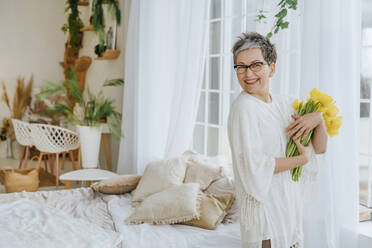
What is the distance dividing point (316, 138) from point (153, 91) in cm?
238

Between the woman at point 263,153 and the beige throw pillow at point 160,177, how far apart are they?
1.31 meters

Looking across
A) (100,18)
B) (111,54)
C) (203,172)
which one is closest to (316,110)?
(203,172)

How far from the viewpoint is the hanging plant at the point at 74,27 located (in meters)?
6.08

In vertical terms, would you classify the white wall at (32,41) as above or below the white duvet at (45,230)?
above

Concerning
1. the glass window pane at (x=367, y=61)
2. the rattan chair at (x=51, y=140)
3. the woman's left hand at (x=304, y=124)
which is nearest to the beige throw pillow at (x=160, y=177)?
the glass window pane at (x=367, y=61)

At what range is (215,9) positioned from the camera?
335 centimetres

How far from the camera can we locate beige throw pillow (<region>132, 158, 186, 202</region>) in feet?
8.73

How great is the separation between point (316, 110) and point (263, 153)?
258mm

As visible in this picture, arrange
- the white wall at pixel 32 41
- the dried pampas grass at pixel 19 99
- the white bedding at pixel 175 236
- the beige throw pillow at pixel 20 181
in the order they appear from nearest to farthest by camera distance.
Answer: the white bedding at pixel 175 236
the beige throw pillow at pixel 20 181
the dried pampas grass at pixel 19 99
the white wall at pixel 32 41

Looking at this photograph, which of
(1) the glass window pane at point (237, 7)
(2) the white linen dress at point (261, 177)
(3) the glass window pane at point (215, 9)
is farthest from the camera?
(3) the glass window pane at point (215, 9)

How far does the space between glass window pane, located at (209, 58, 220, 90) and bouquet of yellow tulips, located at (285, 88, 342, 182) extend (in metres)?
1.93

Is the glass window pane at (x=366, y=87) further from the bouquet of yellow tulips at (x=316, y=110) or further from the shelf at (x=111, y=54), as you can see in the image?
the shelf at (x=111, y=54)

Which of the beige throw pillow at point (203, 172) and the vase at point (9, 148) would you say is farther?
the vase at point (9, 148)

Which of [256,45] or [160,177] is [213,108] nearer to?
[160,177]
